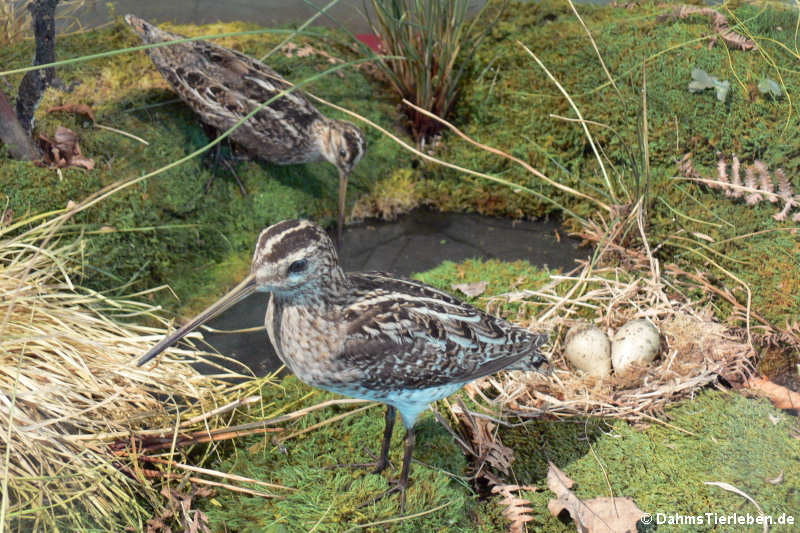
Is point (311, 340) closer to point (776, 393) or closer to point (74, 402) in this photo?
point (74, 402)

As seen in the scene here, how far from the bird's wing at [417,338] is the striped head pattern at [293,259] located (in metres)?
0.27

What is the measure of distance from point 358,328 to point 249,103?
9.56 feet

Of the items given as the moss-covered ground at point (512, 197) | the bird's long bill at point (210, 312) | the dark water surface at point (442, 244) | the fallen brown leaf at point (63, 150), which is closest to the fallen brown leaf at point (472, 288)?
the moss-covered ground at point (512, 197)

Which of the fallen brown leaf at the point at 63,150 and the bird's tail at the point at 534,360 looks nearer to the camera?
the bird's tail at the point at 534,360

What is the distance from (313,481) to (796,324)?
336 cm

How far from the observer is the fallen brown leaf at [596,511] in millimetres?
3650

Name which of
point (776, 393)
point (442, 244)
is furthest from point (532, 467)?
point (442, 244)

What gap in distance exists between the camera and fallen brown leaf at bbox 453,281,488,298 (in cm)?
504

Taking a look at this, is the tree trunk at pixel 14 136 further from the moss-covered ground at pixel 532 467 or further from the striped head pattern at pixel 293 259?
the striped head pattern at pixel 293 259

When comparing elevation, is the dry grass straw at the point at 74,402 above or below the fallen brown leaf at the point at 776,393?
above

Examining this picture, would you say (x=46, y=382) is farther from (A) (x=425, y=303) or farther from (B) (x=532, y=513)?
(B) (x=532, y=513)

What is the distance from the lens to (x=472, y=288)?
5.09 metres

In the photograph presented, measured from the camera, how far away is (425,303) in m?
3.46

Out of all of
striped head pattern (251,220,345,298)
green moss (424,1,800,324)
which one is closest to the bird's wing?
striped head pattern (251,220,345,298)
